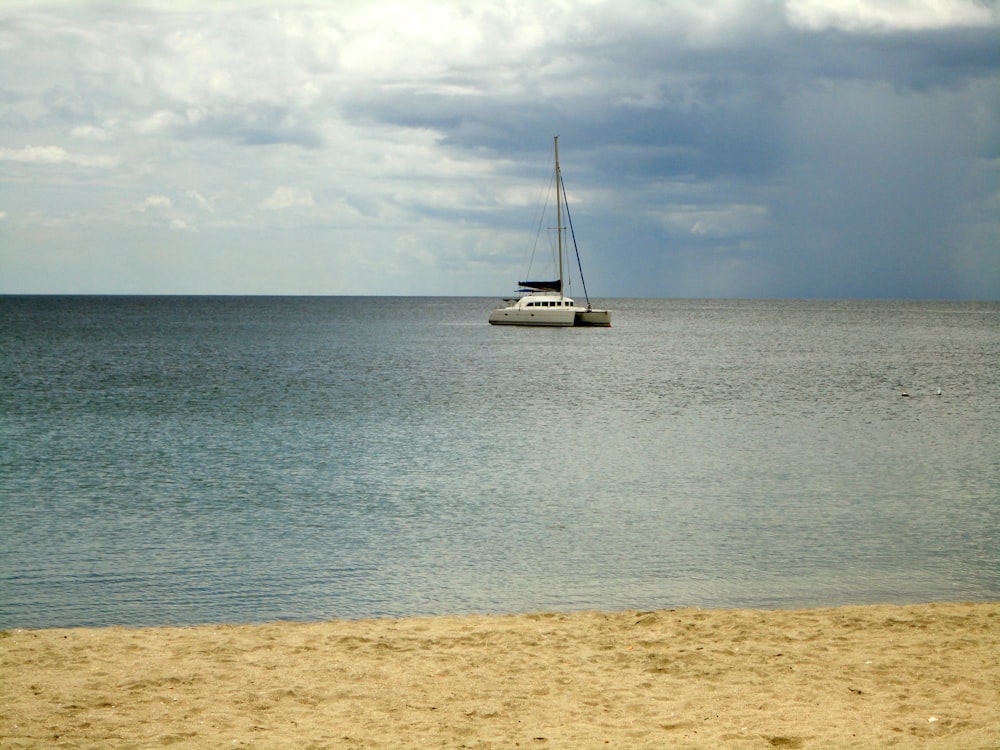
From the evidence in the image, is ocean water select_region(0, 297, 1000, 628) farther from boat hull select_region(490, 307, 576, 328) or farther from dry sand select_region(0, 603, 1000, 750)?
boat hull select_region(490, 307, 576, 328)

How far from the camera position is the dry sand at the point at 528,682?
9047 millimetres

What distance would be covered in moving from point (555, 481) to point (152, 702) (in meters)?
15.7

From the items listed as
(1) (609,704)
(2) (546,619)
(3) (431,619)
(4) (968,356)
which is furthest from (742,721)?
(4) (968,356)

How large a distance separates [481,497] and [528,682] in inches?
478

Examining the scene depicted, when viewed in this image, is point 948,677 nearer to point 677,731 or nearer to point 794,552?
point 677,731

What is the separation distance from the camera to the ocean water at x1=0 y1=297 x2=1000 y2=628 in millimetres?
15633

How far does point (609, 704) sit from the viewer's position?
392 inches

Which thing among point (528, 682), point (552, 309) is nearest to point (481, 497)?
point (528, 682)

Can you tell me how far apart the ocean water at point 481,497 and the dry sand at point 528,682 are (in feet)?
6.30

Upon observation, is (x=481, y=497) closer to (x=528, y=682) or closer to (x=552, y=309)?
(x=528, y=682)

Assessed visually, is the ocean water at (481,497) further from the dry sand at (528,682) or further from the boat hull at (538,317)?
the boat hull at (538,317)

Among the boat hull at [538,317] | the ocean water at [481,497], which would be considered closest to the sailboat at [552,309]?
the boat hull at [538,317]

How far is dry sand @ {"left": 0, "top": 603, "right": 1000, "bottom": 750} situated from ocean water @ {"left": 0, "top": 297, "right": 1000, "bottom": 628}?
1.92 metres

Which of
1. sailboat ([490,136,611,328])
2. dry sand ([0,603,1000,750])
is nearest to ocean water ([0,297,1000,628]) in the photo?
dry sand ([0,603,1000,750])
